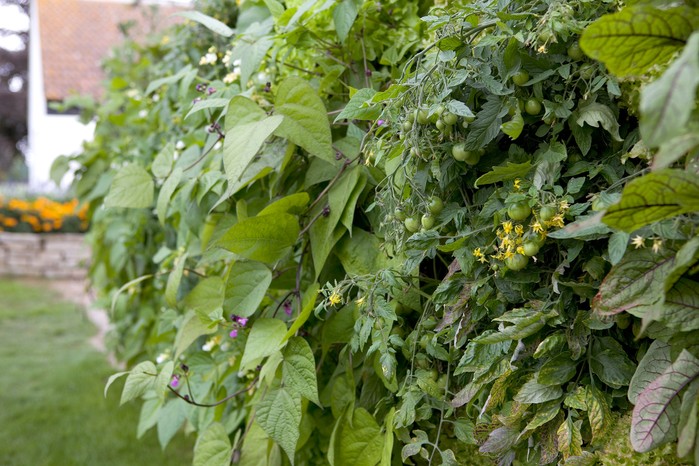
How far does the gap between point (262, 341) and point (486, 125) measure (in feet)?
1.90

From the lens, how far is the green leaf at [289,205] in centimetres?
125

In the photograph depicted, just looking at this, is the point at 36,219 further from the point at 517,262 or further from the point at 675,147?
the point at 675,147

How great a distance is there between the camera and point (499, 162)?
3.43 feet

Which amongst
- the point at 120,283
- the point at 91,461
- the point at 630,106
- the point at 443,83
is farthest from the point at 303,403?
the point at 91,461

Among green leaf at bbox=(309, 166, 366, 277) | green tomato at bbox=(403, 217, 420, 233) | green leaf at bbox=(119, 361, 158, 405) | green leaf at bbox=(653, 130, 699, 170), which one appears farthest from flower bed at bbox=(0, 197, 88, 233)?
green leaf at bbox=(653, 130, 699, 170)

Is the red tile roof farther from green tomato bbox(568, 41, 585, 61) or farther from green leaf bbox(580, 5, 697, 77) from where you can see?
green leaf bbox(580, 5, 697, 77)

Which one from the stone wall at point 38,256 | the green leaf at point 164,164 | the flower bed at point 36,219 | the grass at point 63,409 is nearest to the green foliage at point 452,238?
the green leaf at point 164,164

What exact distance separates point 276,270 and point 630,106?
749 mm

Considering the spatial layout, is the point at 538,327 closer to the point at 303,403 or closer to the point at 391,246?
the point at 391,246

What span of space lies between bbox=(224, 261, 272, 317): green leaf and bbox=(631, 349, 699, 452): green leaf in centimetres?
72

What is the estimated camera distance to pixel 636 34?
0.72 meters

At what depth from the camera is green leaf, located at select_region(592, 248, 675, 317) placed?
2.63 ft

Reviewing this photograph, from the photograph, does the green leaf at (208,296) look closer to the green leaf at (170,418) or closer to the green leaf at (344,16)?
the green leaf at (170,418)

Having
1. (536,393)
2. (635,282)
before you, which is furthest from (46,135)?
(635,282)
